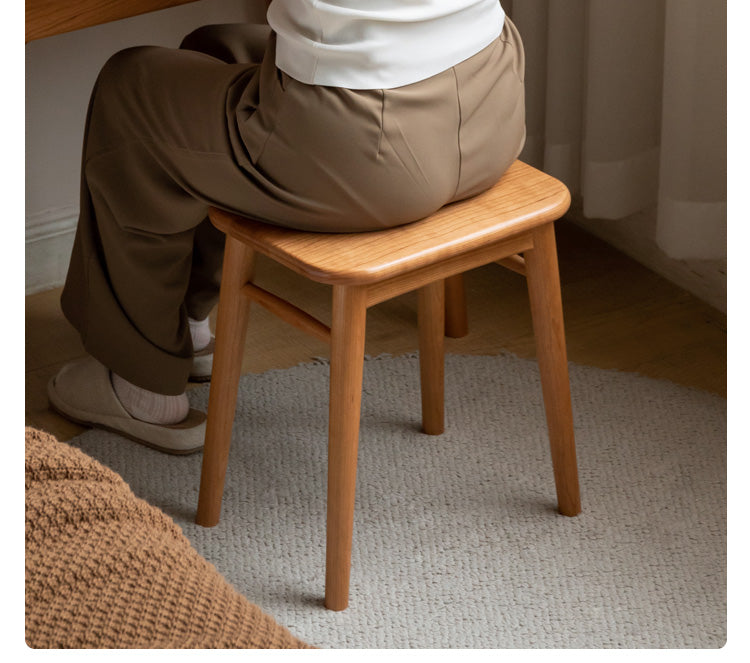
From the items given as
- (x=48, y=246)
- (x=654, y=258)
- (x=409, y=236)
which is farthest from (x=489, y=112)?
(x=48, y=246)

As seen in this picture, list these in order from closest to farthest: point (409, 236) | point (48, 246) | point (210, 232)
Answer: point (409, 236), point (210, 232), point (48, 246)

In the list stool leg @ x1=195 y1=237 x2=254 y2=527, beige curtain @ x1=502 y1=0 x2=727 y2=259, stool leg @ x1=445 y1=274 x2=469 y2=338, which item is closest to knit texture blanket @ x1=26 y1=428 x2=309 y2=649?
stool leg @ x1=195 y1=237 x2=254 y2=527

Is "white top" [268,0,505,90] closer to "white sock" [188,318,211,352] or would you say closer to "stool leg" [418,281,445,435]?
"stool leg" [418,281,445,435]

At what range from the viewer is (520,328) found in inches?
75.0

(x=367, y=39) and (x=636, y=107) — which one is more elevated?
(x=367, y=39)

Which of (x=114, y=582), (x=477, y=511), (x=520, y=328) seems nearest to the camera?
(x=114, y=582)

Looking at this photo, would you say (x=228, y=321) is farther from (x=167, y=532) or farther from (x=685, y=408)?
(x=685, y=408)

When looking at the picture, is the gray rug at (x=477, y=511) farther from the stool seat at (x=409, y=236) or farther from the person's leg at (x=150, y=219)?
the stool seat at (x=409, y=236)

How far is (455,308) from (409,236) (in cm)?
69

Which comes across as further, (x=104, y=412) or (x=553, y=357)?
(x=104, y=412)

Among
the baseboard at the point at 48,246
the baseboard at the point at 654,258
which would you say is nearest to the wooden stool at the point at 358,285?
the baseboard at the point at 654,258

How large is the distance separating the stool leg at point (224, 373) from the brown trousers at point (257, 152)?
0.32 ft

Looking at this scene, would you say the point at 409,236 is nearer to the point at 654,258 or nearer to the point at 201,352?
the point at 201,352

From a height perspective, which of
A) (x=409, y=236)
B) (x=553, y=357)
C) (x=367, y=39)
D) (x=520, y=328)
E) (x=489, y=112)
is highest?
(x=367, y=39)
